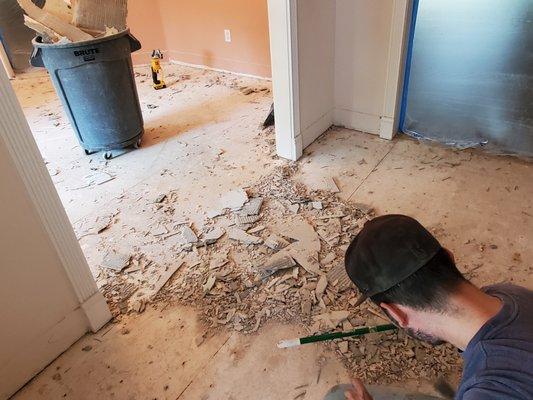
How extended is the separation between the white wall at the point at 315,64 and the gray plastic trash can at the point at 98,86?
4.07 feet

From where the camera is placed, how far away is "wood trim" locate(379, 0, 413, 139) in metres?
2.39

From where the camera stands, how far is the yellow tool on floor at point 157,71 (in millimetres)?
3945

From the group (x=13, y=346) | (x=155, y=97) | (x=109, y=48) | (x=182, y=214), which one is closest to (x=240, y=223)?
(x=182, y=214)

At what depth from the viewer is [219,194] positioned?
8.07 feet

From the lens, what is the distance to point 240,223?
2191mm

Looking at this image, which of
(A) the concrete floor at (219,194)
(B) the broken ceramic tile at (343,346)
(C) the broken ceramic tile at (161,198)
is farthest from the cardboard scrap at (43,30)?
(B) the broken ceramic tile at (343,346)

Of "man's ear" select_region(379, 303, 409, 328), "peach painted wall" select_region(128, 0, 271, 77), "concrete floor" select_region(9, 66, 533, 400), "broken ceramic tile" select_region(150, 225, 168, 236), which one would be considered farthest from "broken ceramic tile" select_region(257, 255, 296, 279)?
"peach painted wall" select_region(128, 0, 271, 77)

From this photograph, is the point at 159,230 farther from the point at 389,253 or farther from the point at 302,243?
the point at 389,253

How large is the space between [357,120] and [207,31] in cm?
226

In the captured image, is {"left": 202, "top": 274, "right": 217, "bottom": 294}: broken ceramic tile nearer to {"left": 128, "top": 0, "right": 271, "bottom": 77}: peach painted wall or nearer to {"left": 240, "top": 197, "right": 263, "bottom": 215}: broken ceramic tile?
{"left": 240, "top": 197, "right": 263, "bottom": 215}: broken ceramic tile

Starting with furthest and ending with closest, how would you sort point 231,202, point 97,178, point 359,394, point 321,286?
point 97,178, point 231,202, point 321,286, point 359,394

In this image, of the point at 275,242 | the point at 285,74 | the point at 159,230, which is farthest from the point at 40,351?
the point at 285,74

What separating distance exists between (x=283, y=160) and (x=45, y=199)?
1.71 m

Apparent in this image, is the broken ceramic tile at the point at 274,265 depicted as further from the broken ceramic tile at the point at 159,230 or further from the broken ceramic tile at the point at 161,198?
the broken ceramic tile at the point at 161,198
